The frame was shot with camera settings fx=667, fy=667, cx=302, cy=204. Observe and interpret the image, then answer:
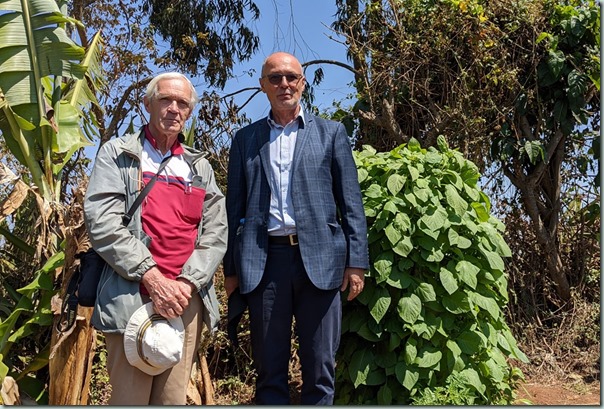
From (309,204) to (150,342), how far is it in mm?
1111

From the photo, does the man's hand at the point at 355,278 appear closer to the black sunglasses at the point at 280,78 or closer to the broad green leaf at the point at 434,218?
the broad green leaf at the point at 434,218

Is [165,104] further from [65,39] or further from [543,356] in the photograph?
[543,356]

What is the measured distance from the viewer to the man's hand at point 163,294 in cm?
291

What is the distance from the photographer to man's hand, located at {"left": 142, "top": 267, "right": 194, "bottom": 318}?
2914 millimetres

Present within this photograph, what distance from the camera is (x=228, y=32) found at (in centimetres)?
986

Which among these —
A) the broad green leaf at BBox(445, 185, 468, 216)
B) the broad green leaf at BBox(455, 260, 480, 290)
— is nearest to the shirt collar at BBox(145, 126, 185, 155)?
the broad green leaf at BBox(445, 185, 468, 216)

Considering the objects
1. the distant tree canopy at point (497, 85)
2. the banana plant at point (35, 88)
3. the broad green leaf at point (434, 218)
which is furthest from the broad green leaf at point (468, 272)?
the banana plant at point (35, 88)

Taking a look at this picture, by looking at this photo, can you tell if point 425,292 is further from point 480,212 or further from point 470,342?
point 480,212

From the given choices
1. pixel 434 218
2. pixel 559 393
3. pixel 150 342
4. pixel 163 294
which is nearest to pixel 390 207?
pixel 434 218

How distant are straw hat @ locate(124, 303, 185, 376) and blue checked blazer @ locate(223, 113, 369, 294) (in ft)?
2.11

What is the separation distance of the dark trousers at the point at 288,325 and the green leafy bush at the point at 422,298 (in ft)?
1.85

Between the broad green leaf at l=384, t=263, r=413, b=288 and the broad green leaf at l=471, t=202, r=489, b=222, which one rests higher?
the broad green leaf at l=471, t=202, r=489, b=222

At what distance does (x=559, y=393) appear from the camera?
5590 mm

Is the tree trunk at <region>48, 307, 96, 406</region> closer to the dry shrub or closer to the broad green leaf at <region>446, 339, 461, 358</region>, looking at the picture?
the broad green leaf at <region>446, 339, 461, 358</region>
